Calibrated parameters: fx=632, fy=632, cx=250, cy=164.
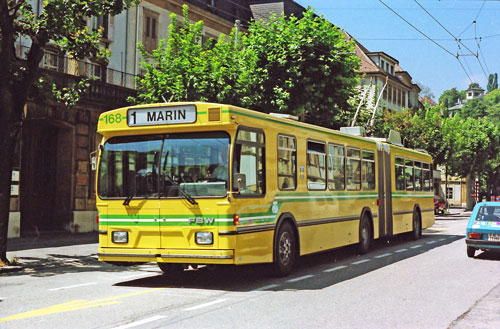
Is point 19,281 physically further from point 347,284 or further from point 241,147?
point 347,284

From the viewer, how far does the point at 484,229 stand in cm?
1481

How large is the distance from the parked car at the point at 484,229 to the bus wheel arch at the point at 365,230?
244 centimetres

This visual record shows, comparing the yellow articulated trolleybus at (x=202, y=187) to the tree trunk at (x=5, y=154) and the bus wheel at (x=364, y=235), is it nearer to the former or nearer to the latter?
the bus wheel at (x=364, y=235)

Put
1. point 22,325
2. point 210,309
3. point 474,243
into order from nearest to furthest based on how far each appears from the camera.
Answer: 1. point 22,325
2. point 210,309
3. point 474,243

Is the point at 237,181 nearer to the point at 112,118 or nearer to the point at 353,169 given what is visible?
the point at 112,118

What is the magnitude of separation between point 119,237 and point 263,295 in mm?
2788

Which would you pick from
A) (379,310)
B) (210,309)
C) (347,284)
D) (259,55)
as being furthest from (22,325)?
(259,55)

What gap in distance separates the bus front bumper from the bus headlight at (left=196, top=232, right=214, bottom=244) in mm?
135

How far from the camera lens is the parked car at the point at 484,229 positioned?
14617 millimetres

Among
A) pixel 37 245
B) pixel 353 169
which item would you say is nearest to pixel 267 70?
pixel 353 169

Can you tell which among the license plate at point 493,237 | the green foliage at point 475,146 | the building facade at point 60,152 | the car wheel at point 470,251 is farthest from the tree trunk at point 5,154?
the green foliage at point 475,146

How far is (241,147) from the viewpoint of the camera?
1009 cm

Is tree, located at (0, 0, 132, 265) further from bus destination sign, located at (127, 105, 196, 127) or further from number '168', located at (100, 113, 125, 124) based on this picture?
bus destination sign, located at (127, 105, 196, 127)

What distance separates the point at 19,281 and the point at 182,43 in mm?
13446
